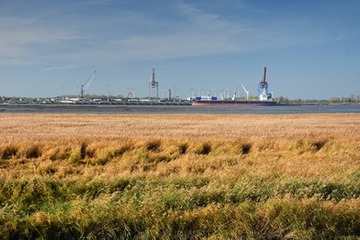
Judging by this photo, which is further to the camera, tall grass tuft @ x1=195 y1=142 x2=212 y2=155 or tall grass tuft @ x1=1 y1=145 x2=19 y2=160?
tall grass tuft @ x1=195 y1=142 x2=212 y2=155

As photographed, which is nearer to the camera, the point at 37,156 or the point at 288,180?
the point at 288,180

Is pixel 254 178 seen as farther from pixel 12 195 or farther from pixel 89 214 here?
pixel 12 195

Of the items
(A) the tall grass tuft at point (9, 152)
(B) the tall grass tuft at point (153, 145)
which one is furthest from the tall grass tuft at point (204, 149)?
(A) the tall grass tuft at point (9, 152)

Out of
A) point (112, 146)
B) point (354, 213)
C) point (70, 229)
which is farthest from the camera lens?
point (112, 146)

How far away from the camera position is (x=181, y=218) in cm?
824

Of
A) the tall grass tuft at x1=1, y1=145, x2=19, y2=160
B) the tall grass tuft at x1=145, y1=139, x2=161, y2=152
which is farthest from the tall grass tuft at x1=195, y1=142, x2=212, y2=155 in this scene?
the tall grass tuft at x1=1, y1=145, x2=19, y2=160

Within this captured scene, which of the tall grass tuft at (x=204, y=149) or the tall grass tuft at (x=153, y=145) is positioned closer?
the tall grass tuft at (x=204, y=149)

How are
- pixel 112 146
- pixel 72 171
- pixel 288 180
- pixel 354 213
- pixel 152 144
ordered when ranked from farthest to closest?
1. pixel 152 144
2. pixel 112 146
3. pixel 72 171
4. pixel 288 180
5. pixel 354 213

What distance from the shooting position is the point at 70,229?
797 centimetres

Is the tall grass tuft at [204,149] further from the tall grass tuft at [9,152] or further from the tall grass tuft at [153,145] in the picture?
the tall grass tuft at [9,152]

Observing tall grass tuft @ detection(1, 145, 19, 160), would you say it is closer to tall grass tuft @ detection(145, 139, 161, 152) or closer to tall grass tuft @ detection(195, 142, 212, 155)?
tall grass tuft @ detection(145, 139, 161, 152)

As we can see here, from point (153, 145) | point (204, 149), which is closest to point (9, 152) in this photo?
point (153, 145)

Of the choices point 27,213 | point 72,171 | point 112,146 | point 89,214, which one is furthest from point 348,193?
point 112,146

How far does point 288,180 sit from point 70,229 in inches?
238
